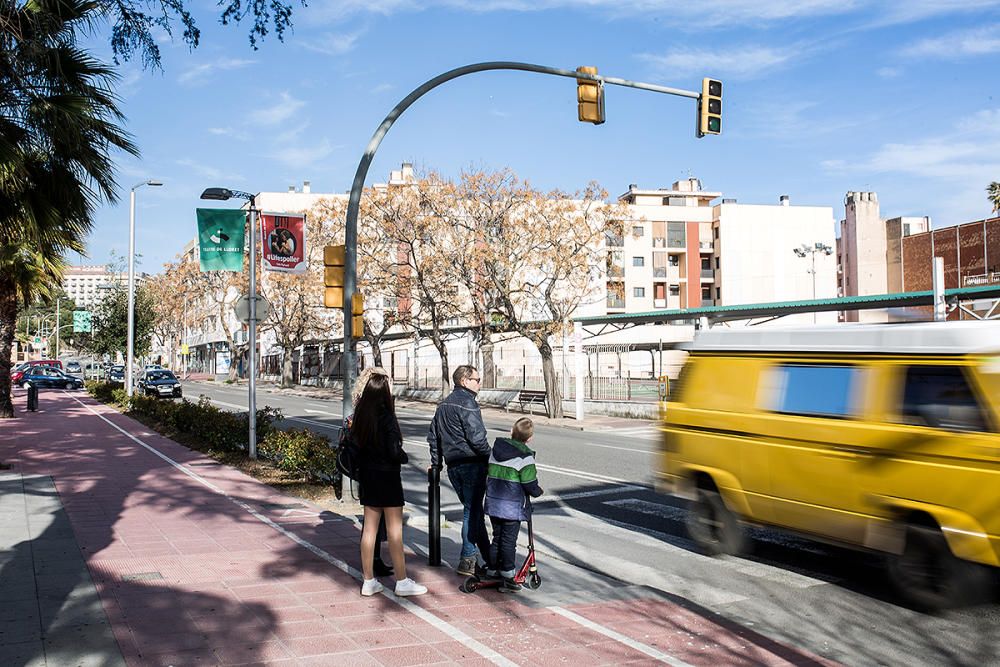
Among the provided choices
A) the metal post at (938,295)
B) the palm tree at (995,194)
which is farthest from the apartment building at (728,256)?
the metal post at (938,295)

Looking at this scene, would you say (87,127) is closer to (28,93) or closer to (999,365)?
(28,93)

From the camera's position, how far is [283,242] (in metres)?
14.3

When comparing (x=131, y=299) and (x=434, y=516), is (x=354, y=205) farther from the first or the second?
(x=131, y=299)

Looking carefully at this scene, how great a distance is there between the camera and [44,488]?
1251cm

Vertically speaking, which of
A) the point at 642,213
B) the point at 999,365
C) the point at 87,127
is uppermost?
the point at 642,213

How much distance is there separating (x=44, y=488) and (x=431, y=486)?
7.58m

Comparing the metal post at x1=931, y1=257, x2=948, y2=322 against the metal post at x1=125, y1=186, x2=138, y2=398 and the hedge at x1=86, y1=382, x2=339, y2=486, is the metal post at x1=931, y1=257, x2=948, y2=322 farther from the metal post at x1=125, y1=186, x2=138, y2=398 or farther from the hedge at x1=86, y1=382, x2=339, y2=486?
the metal post at x1=125, y1=186, x2=138, y2=398

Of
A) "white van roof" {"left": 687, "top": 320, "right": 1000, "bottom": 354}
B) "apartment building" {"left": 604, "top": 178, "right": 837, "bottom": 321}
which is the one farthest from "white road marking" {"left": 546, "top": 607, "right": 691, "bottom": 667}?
"apartment building" {"left": 604, "top": 178, "right": 837, "bottom": 321}

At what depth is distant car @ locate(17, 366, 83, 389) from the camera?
57.7m

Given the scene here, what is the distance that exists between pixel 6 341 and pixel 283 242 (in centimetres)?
1875

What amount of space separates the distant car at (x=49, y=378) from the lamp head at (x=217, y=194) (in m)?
46.8

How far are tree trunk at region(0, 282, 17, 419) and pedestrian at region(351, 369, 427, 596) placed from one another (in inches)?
978

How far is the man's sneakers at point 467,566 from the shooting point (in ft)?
24.5

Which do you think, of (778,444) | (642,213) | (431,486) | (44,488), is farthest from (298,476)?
(642,213)
